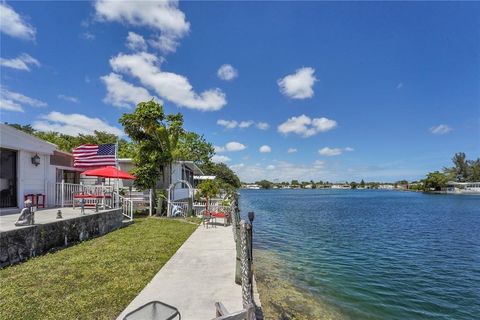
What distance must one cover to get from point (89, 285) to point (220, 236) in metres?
5.83

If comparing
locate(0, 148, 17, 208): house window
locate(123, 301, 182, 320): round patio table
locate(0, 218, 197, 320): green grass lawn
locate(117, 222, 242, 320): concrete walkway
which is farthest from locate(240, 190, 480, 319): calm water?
locate(0, 148, 17, 208): house window

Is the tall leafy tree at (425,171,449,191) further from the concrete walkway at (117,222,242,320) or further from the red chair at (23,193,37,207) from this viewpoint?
the red chair at (23,193,37,207)

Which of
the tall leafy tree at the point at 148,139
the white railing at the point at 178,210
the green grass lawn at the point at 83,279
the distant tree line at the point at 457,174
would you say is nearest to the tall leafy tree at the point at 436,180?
the distant tree line at the point at 457,174

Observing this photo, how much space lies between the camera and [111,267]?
6949mm

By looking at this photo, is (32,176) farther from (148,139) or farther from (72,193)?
(148,139)

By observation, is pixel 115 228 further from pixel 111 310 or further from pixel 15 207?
pixel 111 310

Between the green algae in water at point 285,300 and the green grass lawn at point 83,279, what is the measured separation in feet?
9.57

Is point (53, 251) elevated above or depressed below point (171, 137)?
below

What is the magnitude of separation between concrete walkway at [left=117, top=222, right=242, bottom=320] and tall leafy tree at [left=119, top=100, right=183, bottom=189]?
9.57 metres

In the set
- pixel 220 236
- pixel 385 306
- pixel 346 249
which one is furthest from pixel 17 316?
A: pixel 346 249

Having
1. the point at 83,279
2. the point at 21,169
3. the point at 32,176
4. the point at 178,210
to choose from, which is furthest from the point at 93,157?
the point at 83,279

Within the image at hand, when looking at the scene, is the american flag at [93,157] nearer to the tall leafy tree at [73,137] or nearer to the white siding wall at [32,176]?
the white siding wall at [32,176]

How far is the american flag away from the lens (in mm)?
16203

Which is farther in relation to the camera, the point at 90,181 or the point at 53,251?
the point at 90,181
